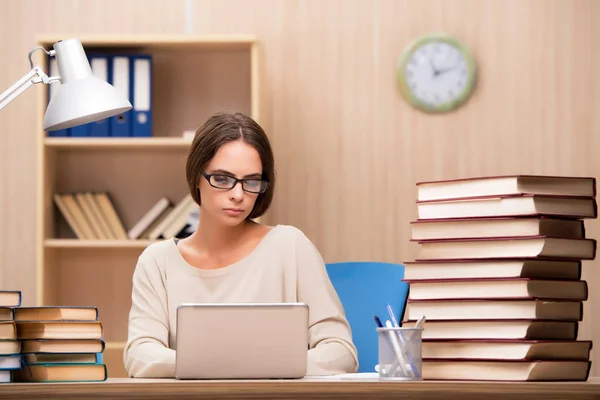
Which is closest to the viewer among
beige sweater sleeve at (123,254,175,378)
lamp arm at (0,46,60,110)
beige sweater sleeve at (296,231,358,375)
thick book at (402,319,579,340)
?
thick book at (402,319,579,340)

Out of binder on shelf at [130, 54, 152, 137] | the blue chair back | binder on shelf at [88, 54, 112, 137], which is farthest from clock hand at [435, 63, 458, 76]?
the blue chair back

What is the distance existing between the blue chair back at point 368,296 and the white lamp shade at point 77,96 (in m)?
1.20

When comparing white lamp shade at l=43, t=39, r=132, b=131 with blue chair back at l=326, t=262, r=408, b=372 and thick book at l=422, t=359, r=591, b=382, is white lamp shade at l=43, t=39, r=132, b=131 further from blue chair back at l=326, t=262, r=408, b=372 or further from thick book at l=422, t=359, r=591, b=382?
blue chair back at l=326, t=262, r=408, b=372

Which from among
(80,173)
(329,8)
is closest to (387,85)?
(329,8)

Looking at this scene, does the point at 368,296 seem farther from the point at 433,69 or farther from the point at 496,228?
the point at 433,69

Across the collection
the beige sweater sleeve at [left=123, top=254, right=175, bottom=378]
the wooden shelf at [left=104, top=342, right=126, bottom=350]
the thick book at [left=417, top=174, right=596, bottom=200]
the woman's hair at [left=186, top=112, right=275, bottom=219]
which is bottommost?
the wooden shelf at [left=104, top=342, right=126, bottom=350]

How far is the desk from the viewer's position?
1.31 meters

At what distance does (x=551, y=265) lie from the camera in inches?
57.8

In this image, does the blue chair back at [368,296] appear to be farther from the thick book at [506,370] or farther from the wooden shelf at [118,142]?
the wooden shelf at [118,142]

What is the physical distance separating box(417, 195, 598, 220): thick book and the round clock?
2.72m

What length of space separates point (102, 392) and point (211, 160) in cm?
100

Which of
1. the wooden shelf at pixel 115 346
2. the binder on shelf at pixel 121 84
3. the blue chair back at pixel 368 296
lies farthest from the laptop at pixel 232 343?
the binder on shelf at pixel 121 84

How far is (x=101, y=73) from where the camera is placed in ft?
13.0

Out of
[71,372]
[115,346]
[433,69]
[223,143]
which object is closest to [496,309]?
[71,372]
